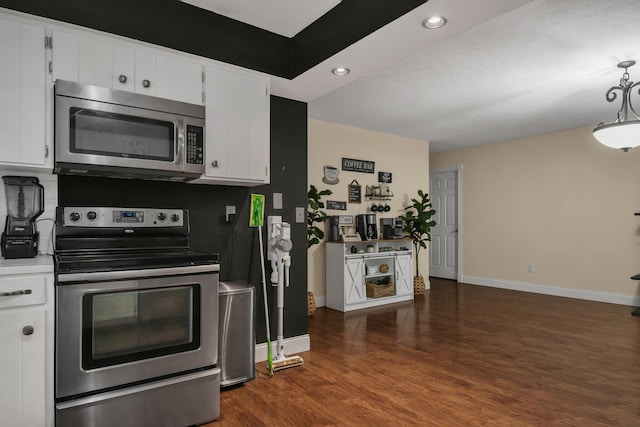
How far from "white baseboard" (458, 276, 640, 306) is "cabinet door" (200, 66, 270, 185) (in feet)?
17.8

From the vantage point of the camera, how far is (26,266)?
1.84 meters

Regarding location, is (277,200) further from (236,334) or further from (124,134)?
(124,134)

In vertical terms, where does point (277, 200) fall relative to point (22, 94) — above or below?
below

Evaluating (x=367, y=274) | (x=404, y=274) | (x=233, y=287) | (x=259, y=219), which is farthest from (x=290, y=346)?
(x=404, y=274)

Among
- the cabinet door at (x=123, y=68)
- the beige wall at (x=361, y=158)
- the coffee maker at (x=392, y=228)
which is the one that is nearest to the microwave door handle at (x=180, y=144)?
the cabinet door at (x=123, y=68)

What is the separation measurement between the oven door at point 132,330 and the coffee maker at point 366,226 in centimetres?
352

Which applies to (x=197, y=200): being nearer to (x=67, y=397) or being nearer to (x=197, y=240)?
(x=197, y=240)

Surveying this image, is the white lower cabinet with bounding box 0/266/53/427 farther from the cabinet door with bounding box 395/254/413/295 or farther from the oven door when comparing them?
the cabinet door with bounding box 395/254/413/295

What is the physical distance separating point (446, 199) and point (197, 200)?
5946 millimetres

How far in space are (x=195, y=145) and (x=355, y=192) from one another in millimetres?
3569

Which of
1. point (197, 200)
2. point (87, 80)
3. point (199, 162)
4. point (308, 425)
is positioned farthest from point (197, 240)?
point (308, 425)

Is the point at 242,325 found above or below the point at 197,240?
below

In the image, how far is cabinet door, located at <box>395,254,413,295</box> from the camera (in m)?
5.79

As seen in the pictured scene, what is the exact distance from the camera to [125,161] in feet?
7.44
